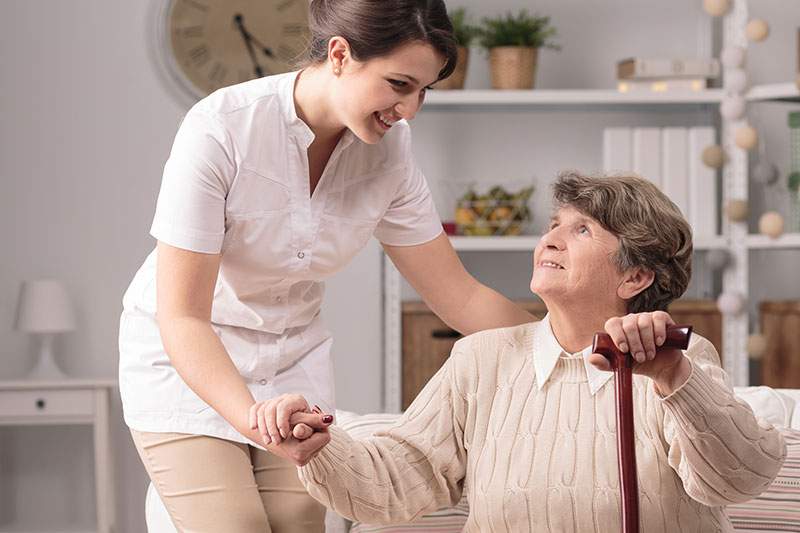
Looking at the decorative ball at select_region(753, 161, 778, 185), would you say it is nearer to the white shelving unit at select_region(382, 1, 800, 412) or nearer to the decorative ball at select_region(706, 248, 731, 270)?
the white shelving unit at select_region(382, 1, 800, 412)

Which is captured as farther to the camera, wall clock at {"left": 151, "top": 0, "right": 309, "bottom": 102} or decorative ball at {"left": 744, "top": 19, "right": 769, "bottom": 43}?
wall clock at {"left": 151, "top": 0, "right": 309, "bottom": 102}

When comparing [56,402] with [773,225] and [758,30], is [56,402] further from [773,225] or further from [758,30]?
[758,30]

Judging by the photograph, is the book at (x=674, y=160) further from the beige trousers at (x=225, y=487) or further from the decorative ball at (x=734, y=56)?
the beige trousers at (x=225, y=487)

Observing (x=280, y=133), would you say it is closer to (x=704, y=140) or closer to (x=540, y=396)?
(x=540, y=396)

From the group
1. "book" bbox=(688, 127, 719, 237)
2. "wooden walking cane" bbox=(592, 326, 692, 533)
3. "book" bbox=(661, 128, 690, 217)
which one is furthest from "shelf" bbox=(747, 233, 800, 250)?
"wooden walking cane" bbox=(592, 326, 692, 533)

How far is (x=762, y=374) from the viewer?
12.3ft

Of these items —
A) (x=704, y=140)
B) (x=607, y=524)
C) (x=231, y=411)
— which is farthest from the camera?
(x=704, y=140)

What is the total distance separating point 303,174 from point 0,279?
270 centimetres

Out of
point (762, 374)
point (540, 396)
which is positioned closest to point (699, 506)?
point (540, 396)

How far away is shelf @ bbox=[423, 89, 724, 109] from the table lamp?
4.60 ft

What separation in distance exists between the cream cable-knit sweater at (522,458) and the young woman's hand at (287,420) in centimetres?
22

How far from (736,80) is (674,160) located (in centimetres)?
32

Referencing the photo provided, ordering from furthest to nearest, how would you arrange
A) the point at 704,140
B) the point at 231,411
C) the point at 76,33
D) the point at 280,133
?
1. the point at 76,33
2. the point at 704,140
3. the point at 280,133
4. the point at 231,411

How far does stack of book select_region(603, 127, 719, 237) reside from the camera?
3.74 m
